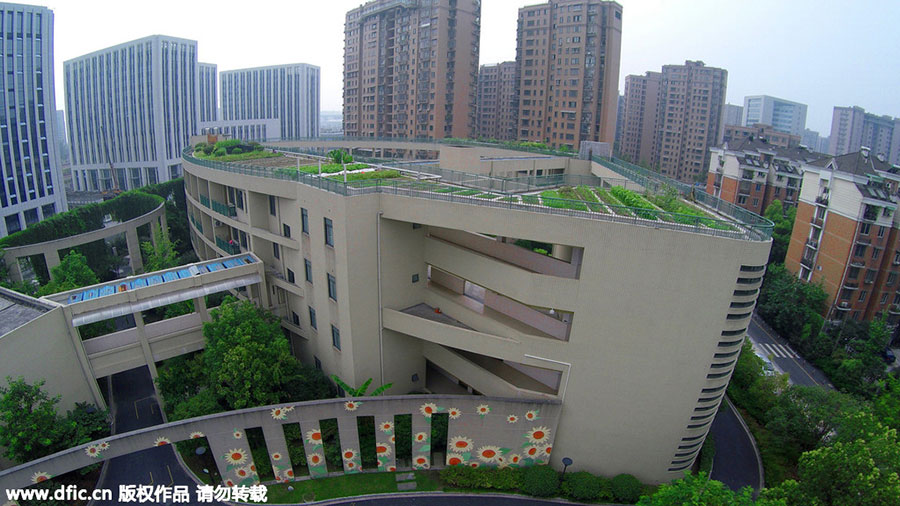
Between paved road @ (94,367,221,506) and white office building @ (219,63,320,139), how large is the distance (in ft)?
366

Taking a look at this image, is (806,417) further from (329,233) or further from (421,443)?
(329,233)

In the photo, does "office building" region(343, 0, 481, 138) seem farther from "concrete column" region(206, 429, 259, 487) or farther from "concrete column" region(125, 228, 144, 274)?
"concrete column" region(206, 429, 259, 487)

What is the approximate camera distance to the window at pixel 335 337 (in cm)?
2594

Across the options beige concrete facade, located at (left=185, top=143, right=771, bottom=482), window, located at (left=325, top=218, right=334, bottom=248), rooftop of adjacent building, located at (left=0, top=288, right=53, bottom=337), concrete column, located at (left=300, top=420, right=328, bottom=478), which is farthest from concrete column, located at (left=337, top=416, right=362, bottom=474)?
rooftop of adjacent building, located at (left=0, top=288, right=53, bottom=337)

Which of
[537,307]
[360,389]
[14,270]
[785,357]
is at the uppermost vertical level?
[537,307]

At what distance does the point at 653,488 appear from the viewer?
22.4 m

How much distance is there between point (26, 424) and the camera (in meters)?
20.0

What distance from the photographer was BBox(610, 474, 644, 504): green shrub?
70.8ft

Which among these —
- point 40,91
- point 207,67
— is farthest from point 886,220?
point 207,67

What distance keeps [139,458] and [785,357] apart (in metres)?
50.5

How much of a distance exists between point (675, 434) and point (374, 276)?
1593 centimetres

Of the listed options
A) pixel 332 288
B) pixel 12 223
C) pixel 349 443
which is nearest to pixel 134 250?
pixel 12 223

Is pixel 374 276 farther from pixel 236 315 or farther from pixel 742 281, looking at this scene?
pixel 742 281

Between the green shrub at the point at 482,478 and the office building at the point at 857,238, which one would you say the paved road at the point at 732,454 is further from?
the office building at the point at 857,238
